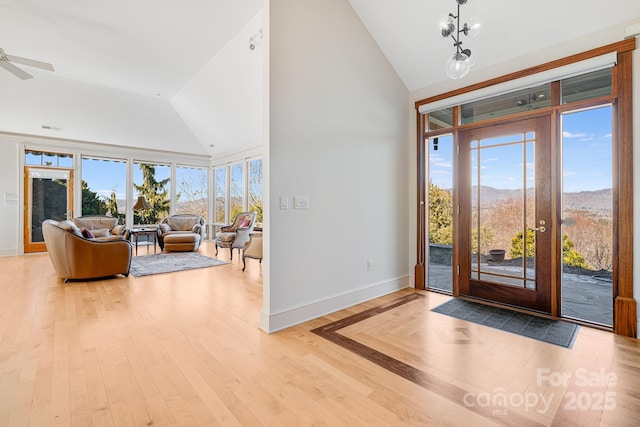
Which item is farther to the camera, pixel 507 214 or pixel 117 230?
pixel 117 230

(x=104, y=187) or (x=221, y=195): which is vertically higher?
(x=104, y=187)

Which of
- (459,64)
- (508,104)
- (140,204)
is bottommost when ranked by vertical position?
(140,204)

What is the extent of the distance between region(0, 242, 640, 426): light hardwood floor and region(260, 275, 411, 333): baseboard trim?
0.29 ft

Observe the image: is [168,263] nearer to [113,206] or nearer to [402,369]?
[113,206]

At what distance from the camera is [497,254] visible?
3512 mm

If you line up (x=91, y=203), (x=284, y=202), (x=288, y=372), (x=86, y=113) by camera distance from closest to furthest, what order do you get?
(x=288, y=372) < (x=284, y=202) < (x=86, y=113) < (x=91, y=203)

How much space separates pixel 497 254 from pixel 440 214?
1.09 m

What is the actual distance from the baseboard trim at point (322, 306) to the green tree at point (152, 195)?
756 centimetres

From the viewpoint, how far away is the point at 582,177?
120 inches

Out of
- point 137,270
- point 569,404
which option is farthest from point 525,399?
point 137,270

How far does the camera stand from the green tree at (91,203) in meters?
7.66

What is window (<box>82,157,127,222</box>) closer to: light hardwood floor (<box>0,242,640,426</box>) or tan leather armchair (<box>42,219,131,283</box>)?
tan leather armchair (<box>42,219,131,283</box>)

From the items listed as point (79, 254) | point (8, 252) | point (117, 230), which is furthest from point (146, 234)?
point (79, 254)

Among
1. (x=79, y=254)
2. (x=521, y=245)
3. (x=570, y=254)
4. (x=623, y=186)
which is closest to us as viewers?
(x=623, y=186)
